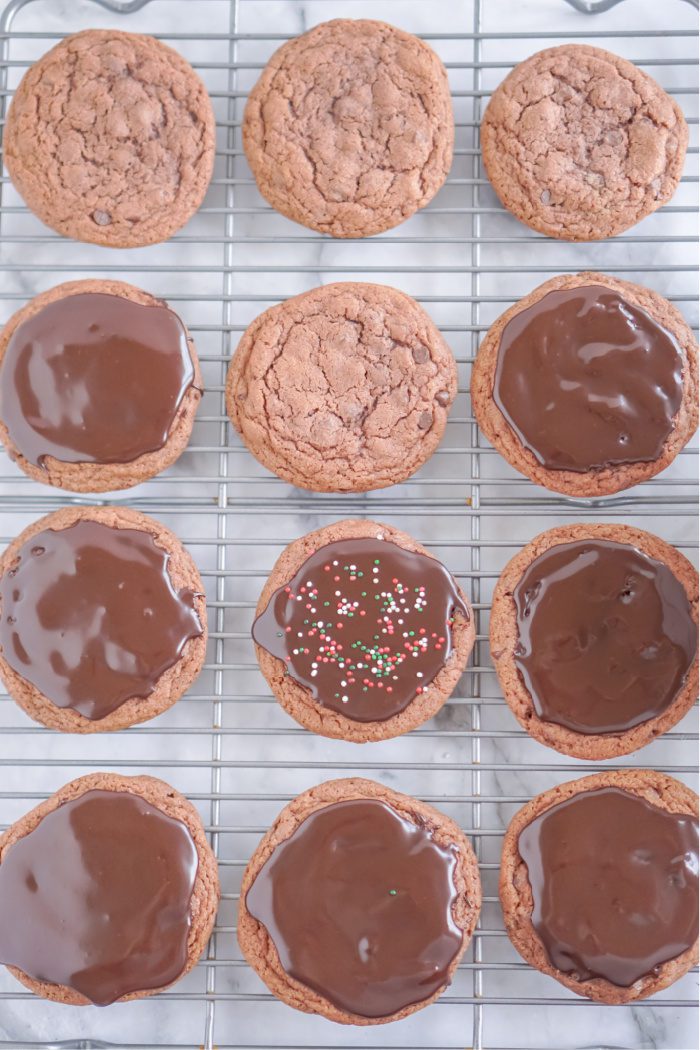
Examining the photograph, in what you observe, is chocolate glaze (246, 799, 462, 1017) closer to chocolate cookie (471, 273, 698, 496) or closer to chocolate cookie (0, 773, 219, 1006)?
chocolate cookie (0, 773, 219, 1006)

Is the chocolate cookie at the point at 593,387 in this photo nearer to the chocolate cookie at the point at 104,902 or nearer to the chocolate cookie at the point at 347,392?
the chocolate cookie at the point at 347,392

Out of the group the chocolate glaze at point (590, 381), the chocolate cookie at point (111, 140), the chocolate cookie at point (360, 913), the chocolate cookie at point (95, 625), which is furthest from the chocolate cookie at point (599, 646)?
the chocolate cookie at point (111, 140)

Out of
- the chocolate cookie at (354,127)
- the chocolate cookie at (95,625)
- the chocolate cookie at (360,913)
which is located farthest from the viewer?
the chocolate cookie at (354,127)

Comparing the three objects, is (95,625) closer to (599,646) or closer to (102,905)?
(102,905)

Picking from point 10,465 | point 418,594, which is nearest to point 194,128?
point 10,465

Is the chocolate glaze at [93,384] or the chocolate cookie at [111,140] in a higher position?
the chocolate cookie at [111,140]

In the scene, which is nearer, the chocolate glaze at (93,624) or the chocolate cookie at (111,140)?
the chocolate glaze at (93,624)

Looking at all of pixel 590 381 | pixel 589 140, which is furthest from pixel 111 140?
pixel 590 381
